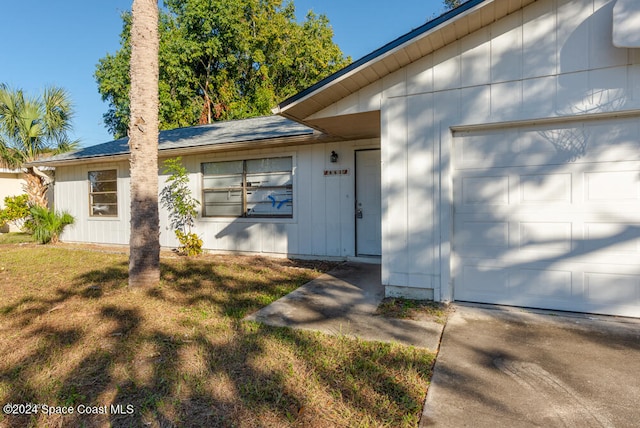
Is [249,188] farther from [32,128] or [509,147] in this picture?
[32,128]

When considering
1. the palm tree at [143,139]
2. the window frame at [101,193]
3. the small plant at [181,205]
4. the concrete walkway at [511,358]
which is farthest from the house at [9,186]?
the concrete walkway at [511,358]

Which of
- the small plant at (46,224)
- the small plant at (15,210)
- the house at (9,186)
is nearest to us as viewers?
the small plant at (46,224)

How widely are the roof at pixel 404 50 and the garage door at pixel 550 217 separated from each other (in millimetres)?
1115

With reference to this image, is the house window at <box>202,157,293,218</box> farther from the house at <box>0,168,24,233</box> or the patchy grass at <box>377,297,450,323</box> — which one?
the house at <box>0,168,24,233</box>

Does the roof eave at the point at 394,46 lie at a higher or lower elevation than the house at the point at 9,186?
higher

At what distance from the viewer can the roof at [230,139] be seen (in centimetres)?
719

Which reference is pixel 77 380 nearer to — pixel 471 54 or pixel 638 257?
pixel 471 54

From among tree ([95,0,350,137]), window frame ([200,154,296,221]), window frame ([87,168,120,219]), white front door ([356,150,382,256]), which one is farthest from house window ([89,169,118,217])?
tree ([95,0,350,137])

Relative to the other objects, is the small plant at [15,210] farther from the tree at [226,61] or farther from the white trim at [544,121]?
the white trim at [544,121]

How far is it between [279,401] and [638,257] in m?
3.69

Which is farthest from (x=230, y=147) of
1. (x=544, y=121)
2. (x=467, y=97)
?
(x=544, y=121)

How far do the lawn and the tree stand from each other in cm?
1856

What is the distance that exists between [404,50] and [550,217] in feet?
8.00

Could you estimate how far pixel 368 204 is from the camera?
22.6 feet
